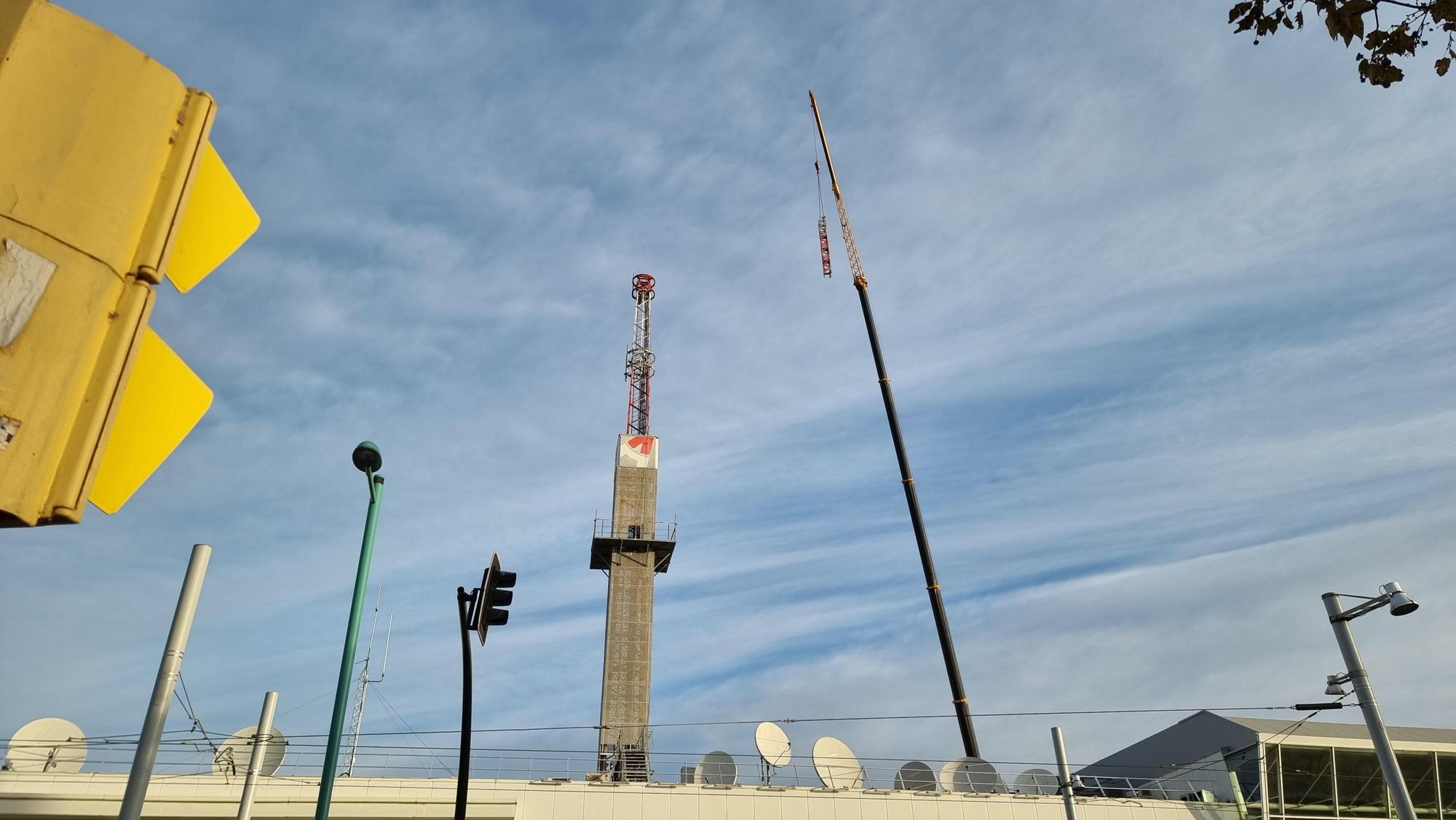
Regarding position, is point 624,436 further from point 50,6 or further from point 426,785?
point 50,6

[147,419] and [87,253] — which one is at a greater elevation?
[87,253]

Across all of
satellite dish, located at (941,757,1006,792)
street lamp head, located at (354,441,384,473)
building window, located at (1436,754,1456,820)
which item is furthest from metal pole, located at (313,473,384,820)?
building window, located at (1436,754,1456,820)

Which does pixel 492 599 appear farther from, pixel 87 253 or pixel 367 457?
pixel 87 253

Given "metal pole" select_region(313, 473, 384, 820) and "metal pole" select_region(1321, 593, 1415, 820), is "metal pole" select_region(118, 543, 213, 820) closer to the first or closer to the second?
"metal pole" select_region(313, 473, 384, 820)

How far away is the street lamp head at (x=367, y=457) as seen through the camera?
42.5ft

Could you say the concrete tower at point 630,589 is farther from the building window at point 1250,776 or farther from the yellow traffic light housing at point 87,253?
the yellow traffic light housing at point 87,253

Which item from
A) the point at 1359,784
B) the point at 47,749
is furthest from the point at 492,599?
the point at 1359,784

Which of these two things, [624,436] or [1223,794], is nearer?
[1223,794]

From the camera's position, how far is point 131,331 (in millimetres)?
2498

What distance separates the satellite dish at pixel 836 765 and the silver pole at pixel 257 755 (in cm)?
1872

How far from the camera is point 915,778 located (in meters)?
35.8

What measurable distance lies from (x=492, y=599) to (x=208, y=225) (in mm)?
12853

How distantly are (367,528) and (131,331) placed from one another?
11.3 metres

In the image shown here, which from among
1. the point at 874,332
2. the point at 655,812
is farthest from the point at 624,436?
the point at 655,812
